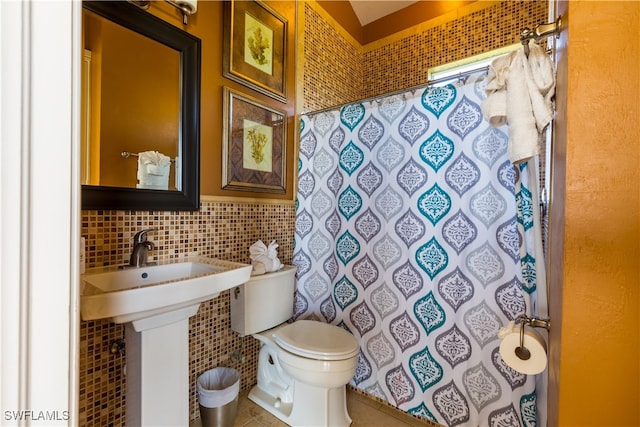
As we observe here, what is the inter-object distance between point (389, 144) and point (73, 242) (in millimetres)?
1477

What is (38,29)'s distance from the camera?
0.33 m

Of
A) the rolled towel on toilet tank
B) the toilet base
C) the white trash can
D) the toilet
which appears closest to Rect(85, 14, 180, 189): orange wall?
the rolled towel on toilet tank

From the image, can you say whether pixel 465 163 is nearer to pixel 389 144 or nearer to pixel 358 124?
pixel 389 144

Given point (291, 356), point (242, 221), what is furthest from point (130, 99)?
point (291, 356)

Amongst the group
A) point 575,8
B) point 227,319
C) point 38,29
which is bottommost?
point 227,319

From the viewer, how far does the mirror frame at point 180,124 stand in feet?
3.79

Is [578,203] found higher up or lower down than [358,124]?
lower down

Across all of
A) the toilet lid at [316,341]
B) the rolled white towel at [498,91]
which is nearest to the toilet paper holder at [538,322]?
the rolled white towel at [498,91]

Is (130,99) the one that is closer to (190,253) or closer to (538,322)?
(190,253)

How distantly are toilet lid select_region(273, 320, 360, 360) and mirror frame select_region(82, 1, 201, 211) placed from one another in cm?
84

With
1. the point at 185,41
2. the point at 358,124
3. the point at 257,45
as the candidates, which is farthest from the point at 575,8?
the point at 257,45

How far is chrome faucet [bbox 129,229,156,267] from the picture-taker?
1168mm

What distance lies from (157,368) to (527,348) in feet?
4.19

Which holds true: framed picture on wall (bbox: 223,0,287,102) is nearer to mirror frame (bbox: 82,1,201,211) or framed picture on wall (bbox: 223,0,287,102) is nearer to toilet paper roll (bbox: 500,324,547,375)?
mirror frame (bbox: 82,1,201,211)
